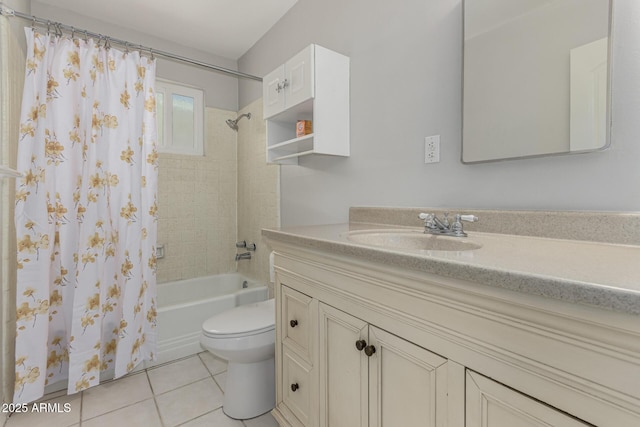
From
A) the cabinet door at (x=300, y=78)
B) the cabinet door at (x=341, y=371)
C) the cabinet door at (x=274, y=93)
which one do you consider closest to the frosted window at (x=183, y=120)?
the cabinet door at (x=274, y=93)

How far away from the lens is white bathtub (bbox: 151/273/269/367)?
2064 mm

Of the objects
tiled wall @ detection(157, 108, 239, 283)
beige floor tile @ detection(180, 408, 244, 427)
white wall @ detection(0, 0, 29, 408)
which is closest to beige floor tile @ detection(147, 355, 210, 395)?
beige floor tile @ detection(180, 408, 244, 427)

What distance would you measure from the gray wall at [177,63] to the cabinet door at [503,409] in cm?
290

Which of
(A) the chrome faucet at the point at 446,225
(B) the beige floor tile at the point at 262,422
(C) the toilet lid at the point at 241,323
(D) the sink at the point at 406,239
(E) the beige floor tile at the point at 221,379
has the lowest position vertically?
(B) the beige floor tile at the point at 262,422

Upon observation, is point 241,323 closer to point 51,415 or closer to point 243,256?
point 51,415

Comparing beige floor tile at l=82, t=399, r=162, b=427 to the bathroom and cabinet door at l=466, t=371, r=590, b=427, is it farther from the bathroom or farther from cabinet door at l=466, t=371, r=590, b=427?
cabinet door at l=466, t=371, r=590, b=427

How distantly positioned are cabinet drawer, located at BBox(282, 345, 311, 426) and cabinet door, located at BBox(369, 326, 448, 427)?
340 millimetres

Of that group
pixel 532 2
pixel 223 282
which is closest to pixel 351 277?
pixel 532 2

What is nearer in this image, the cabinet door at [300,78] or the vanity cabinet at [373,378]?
the vanity cabinet at [373,378]

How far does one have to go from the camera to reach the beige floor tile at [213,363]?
195cm

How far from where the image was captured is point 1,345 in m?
1.51

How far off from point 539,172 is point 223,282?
2.64m

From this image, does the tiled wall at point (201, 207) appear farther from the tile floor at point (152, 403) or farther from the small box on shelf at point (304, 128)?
the small box on shelf at point (304, 128)

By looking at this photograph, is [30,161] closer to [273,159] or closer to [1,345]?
[1,345]
